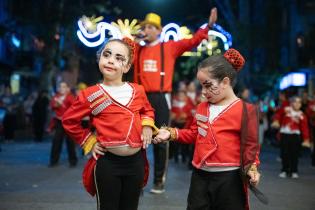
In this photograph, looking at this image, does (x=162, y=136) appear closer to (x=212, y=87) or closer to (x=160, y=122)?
(x=212, y=87)

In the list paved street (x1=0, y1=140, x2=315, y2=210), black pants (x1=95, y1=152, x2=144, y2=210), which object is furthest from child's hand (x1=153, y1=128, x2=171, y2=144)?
paved street (x1=0, y1=140, x2=315, y2=210)

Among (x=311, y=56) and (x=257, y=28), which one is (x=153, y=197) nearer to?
(x=257, y=28)

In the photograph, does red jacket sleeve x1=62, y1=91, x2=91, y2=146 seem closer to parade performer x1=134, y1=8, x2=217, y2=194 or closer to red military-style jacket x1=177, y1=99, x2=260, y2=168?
→ red military-style jacket x1=177, y1=99, x2=260, y2=168

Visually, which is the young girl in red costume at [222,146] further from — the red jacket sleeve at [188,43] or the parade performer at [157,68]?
the parade performer at [157,68]

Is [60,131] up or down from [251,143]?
down

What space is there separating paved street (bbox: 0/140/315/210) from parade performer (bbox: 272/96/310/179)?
30 centimetres

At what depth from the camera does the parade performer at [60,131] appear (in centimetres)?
1100

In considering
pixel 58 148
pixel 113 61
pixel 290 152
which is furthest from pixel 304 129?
pixel 113 61

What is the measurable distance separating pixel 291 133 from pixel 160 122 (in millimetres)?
3940

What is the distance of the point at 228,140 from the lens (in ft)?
13.5

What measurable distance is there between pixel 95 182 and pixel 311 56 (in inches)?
1121

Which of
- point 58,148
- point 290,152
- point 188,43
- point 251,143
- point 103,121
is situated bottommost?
point 58,148

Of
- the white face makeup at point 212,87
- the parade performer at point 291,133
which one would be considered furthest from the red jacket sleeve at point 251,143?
the parade performer at point 291,133

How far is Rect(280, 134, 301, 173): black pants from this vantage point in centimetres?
988
